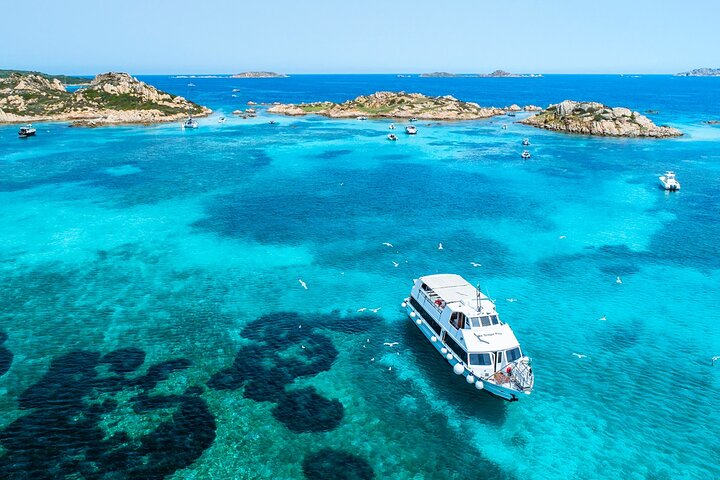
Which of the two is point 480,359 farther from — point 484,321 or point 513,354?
point 484,321

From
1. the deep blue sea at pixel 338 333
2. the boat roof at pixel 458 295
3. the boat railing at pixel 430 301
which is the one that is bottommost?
the deep blue sea at pixel 338 333

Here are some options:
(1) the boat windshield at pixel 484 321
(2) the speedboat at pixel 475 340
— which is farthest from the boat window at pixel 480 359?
(1) the boat windshield at pixel 484 321

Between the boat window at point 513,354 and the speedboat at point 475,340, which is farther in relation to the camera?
the boat window at point 513,354

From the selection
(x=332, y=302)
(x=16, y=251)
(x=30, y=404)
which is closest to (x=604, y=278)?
(x=332, y=302)

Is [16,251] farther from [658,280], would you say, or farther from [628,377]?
[658,280]

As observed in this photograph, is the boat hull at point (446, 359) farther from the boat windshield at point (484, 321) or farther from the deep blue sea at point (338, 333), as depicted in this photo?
the boat windshield at point (484, 321)

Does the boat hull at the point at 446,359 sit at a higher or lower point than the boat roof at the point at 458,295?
lower
